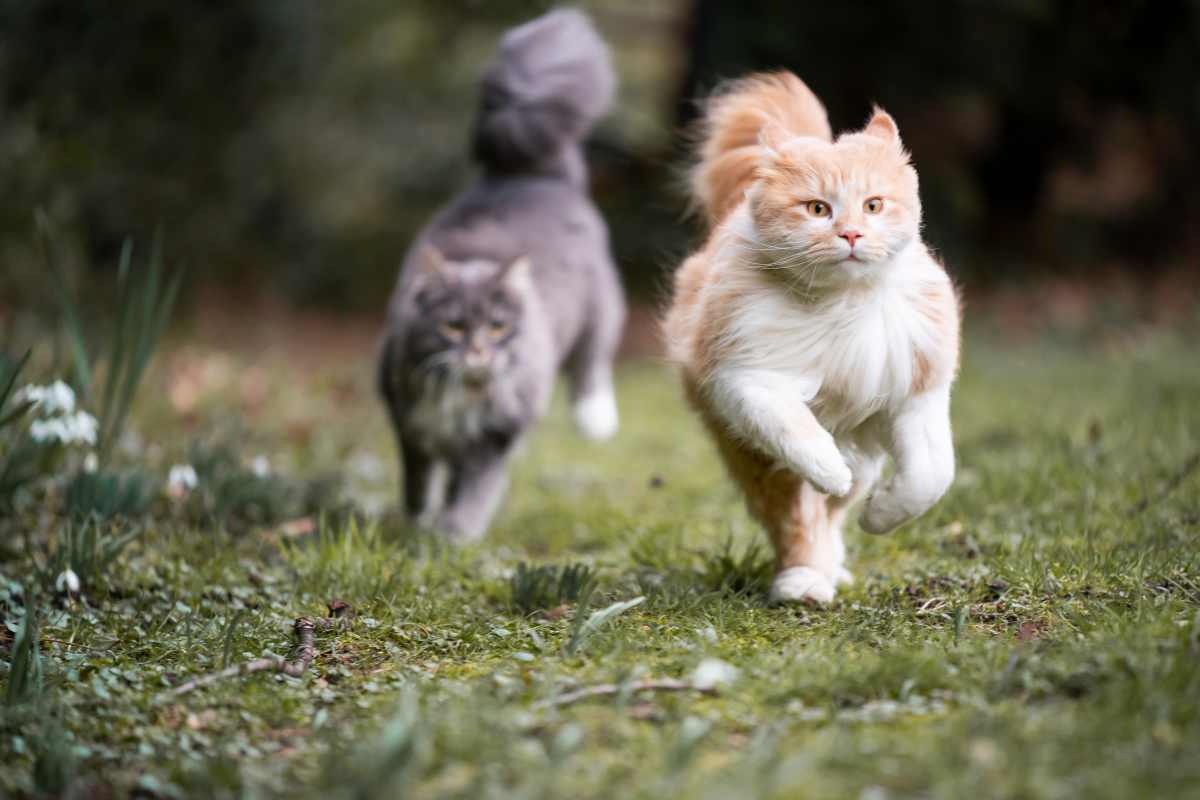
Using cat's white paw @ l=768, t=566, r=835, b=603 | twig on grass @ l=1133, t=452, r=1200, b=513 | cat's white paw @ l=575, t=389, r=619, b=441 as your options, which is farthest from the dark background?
cat's white paw @ l=768, t=566, r=835, b=603

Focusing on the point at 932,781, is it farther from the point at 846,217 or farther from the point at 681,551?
the point at 681,551

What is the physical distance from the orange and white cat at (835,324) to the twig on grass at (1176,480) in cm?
122

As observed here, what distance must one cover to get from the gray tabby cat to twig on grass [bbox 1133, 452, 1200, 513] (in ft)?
7.84

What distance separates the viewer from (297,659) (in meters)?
2.92

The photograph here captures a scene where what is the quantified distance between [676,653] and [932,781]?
2.65ft

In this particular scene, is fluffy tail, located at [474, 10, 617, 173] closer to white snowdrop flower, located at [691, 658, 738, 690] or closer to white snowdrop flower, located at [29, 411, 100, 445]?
white snowdrop flower, located at [29, 411, 100, 445]

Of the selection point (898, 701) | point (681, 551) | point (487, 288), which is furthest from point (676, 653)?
point (487, 288)

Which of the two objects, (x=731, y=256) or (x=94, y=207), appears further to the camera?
(x=94, y=207)

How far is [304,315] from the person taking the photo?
37.9 feet

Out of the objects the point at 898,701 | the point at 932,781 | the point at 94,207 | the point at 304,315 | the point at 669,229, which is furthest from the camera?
the point at 304,315

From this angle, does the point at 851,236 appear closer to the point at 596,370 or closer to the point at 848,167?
the point at 848,167

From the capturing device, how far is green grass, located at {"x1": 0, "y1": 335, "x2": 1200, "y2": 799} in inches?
84.1

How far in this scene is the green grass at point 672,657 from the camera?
7.01ft

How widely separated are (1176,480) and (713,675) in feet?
7.56
